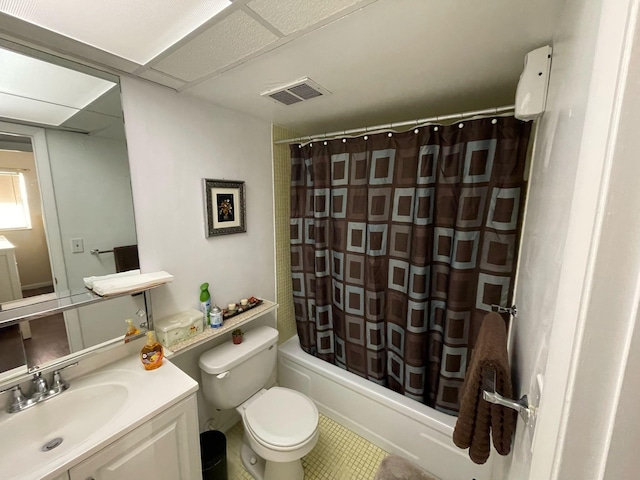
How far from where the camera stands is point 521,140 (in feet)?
3.97

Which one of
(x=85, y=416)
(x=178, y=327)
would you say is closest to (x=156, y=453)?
(x=85, y=416)

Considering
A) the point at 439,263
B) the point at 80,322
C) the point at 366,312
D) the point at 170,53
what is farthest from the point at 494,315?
the point at 80,322

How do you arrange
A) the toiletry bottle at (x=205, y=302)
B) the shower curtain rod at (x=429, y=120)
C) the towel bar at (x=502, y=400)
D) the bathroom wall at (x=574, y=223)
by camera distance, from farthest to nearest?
the toiletry bottle at (x=205, y=302) < the shower curtain rod at (x=429, y=120) < the towel bar at (x=502, y=400) < the bathroom wall at (x=574, y=223)

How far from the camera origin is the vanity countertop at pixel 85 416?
2.59 ft

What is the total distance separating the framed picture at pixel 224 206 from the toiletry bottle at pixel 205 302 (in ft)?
1.08

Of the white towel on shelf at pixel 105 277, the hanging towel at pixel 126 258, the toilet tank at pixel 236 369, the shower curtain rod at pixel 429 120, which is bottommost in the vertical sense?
the toilet tank at pixel 236 369

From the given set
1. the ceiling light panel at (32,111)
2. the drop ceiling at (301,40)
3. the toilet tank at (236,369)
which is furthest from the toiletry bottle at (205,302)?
the drop ceiling at (301,40)

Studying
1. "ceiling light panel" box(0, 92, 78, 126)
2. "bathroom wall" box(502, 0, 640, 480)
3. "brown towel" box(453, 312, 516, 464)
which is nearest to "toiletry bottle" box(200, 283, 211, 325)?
"ceiling light panel" box(0, 92, 78, 126)

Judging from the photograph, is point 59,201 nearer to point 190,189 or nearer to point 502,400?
point 190,189

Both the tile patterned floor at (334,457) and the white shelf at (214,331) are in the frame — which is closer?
the white shelf at (214,331)

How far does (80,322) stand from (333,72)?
1.60 metres

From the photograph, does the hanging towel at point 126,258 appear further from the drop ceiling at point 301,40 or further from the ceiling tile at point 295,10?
the ceiling tile at point 295,10

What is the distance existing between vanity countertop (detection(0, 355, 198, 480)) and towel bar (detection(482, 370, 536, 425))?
109cm

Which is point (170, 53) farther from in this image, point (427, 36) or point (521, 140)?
point (521, 140)
